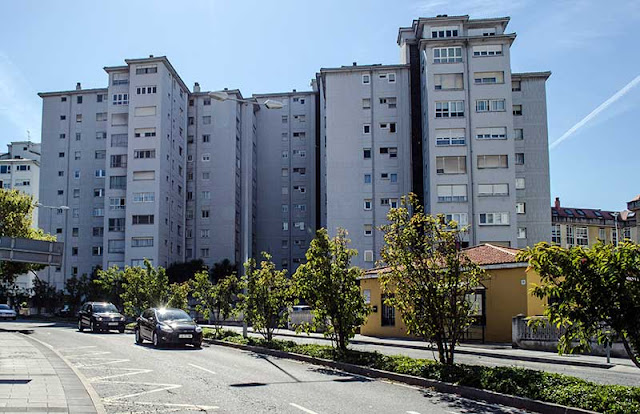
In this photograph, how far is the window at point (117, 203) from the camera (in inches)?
2773

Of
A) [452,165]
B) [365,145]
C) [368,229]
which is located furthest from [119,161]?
[452,165]

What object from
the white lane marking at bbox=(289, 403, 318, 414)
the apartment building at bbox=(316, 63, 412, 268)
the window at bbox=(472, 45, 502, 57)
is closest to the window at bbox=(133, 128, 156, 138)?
the apartment building at bbox=(316, 63, 412, 268)

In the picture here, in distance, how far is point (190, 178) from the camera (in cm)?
7825

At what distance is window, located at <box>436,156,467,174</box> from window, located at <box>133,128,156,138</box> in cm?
3343

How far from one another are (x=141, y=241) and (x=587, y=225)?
67.6m

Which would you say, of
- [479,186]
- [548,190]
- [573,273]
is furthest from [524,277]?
[548,190]

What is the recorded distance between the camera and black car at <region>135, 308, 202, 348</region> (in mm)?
22234

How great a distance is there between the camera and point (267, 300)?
22.3m

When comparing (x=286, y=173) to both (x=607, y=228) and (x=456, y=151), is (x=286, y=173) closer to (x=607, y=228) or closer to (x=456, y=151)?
(x=456, y=151)

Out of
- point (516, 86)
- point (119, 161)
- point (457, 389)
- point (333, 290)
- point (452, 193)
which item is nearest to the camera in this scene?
point (457, 389)

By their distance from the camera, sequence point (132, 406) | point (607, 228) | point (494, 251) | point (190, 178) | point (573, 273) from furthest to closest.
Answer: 1. point (607, 228)
2. point (190, 178)
3. point (494, 251)
4. point (132, 406)
5. point (573, 273)

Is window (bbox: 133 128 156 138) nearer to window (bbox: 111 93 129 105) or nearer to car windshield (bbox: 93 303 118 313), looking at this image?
window (bbox: 111 93 129 105)

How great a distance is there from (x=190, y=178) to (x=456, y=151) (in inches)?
1462

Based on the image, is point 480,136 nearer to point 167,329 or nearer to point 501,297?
point 501,297
